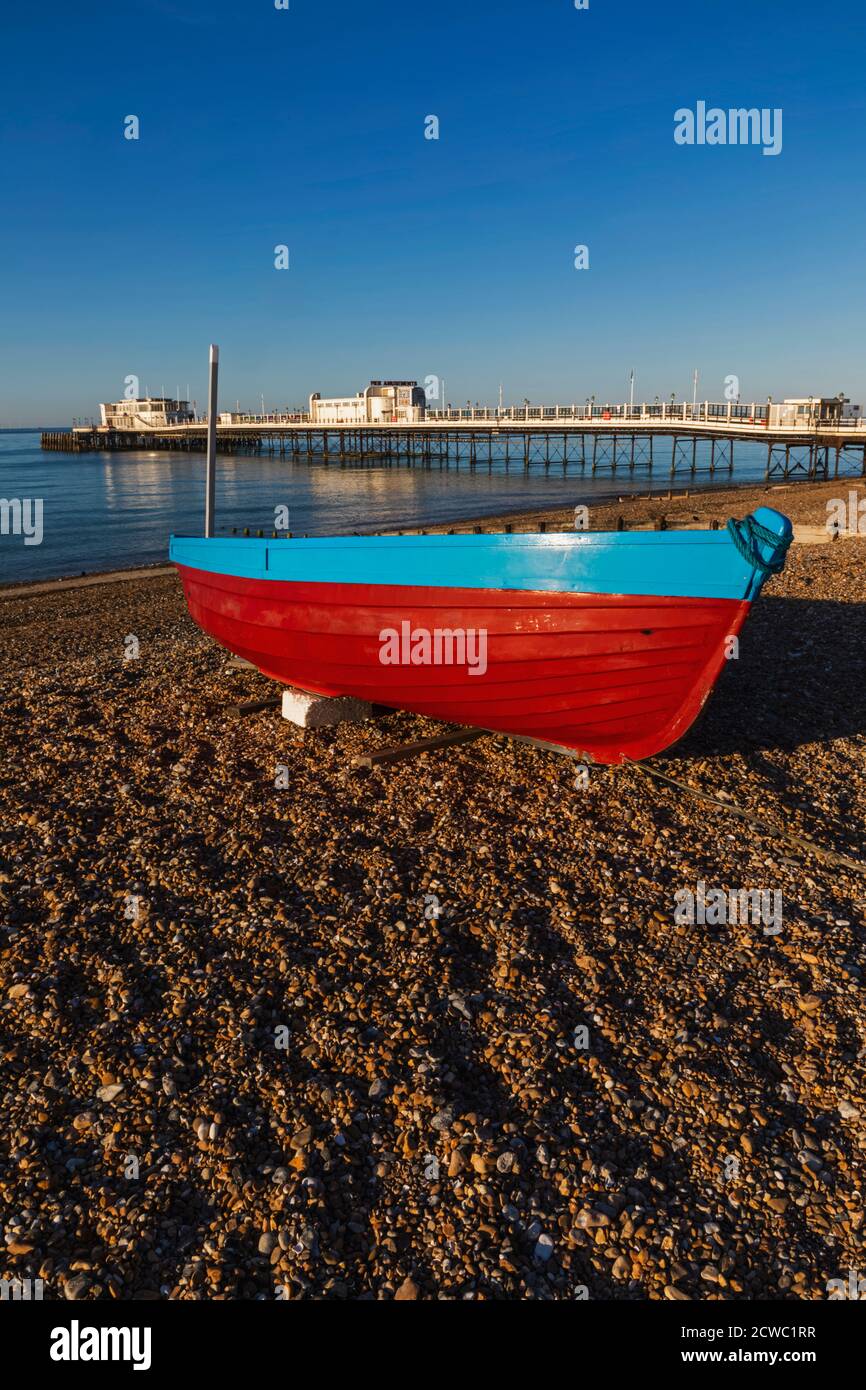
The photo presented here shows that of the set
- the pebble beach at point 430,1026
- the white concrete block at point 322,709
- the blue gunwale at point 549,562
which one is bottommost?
the pebble beach at point 430,1026

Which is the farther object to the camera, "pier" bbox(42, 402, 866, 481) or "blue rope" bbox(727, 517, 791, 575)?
Answer: "pier" bbox(42, 402, 866, 481)

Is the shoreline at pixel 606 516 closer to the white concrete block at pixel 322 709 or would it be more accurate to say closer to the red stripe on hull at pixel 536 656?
the white concrete block at pixel 322 709

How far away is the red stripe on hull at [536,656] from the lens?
6141 millimetres

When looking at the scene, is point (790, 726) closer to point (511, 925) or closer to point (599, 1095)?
point (511, 925)

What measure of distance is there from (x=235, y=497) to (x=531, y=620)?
175 feet

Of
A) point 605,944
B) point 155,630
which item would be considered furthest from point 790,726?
point 155,630

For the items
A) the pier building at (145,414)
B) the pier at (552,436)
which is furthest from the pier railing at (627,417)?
the pier building at (145,414)

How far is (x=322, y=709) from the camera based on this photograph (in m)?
8.72

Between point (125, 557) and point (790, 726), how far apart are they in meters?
26.7

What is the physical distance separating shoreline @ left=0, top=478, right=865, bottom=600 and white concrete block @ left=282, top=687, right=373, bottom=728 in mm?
6238

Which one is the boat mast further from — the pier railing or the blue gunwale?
the pier railing

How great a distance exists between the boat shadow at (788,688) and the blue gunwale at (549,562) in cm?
258

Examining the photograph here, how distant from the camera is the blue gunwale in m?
5.72

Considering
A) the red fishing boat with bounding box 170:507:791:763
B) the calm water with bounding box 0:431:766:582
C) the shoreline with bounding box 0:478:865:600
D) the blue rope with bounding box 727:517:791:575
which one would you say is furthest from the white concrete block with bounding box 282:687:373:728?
the calm water with bounding box 0:431:766:582
